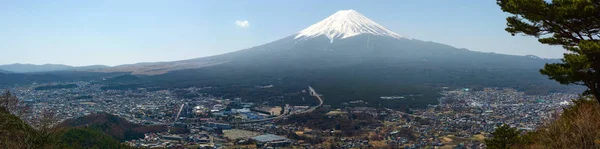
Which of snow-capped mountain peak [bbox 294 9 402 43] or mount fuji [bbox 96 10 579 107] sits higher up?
snow-capped mountain peak [bbox 294 9 402 43]

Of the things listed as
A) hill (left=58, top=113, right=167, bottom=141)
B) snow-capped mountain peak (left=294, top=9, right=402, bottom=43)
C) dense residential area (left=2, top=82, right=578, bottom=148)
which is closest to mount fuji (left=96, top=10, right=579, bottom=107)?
snow-capped mountain peak (left=294, top=9, right=402, bottom=43)

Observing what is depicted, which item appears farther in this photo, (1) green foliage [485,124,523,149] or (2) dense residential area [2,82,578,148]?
(2) dense residential area [2,82,578,148]

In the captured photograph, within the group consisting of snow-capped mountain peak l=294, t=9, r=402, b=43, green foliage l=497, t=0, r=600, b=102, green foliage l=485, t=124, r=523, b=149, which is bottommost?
green foliage l=485, t=124, r=523, b=149

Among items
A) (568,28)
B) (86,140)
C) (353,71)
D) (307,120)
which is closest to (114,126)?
(86,140)

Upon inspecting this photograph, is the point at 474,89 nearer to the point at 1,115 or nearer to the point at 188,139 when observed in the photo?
Answer: the point at 188,139

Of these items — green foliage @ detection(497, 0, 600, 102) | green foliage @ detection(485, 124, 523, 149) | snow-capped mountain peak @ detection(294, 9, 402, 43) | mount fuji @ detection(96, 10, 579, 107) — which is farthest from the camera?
snow-capped mountain peak @ detection(294, 9, 402, 43)

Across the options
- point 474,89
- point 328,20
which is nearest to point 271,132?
point 474,89

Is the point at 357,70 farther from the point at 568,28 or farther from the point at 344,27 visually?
the point at 568,28

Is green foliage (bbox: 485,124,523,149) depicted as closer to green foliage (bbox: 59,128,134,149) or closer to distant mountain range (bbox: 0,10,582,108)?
green foliage (bbox: 59,128,134,149)
